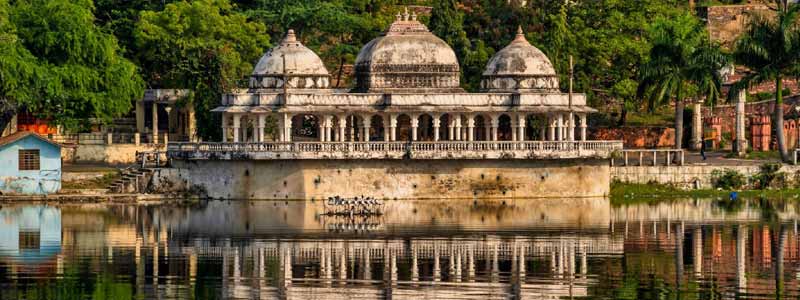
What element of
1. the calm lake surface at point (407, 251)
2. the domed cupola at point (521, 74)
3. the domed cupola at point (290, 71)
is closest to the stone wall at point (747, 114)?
the domed cupola at point (521, 74)

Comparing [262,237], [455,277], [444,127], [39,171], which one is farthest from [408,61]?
[455,277]

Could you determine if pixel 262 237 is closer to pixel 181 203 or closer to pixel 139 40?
pixel 181 203

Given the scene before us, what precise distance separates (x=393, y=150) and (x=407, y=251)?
1898 centimetres

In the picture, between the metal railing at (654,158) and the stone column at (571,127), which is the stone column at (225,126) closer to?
the stone column at (571,127)

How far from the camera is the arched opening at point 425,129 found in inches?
3593

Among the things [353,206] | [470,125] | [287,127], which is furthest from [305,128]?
[353,206]

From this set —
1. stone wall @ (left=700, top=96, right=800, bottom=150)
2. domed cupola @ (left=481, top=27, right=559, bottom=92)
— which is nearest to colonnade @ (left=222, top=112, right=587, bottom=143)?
domed cupola @ (left=481, top=27, right=559, bottom=92)

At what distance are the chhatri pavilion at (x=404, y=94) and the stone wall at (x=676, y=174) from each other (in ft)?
7.51

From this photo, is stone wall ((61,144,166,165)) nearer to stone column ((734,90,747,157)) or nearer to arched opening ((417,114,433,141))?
arched opening ((417,114,433,141))

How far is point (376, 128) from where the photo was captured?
93.4 m

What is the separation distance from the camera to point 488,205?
79.1 m

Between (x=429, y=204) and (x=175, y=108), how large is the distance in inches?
988

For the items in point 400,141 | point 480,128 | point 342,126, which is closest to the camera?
point 400,141

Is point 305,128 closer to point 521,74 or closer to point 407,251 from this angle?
point 521,74
